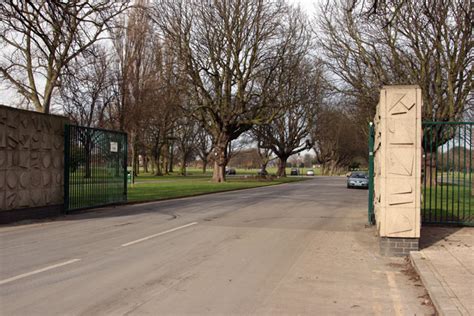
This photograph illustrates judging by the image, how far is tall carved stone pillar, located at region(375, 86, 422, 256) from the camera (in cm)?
809

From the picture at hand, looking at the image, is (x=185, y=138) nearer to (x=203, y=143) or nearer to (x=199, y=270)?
(x=203, y=143)

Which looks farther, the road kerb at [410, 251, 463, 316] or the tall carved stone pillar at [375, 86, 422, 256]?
the tall carved stone pillar at [375, 86, 422, 256]

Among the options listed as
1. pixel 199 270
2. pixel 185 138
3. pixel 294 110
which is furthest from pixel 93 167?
pixel 185 138

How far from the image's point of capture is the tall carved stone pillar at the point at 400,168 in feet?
26.6

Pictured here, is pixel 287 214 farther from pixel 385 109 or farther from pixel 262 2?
pixel 262 2

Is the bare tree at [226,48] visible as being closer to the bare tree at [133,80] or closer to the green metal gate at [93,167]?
the bare tree at [133,80]

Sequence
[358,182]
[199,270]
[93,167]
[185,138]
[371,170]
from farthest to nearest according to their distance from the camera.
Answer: [185,138] → [358,182] → [93,167] → [371,170] → [199,270]

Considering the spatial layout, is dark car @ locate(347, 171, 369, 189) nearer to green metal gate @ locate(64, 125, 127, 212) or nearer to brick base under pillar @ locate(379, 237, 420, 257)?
green metal gate @ locate(64, 125, 127, 212)

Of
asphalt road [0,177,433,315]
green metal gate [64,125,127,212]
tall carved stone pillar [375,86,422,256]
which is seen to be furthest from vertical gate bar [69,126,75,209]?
tall carved stone pillar [375,86,422,256]

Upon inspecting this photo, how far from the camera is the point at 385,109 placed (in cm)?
830

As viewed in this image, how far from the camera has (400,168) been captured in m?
Answer: 8.16

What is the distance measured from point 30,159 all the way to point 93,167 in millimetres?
3230

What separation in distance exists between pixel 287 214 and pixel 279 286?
29.1ft

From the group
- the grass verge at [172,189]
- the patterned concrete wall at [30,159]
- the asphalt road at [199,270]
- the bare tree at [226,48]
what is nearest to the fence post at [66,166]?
the patterned concrete wall at [30,159]
